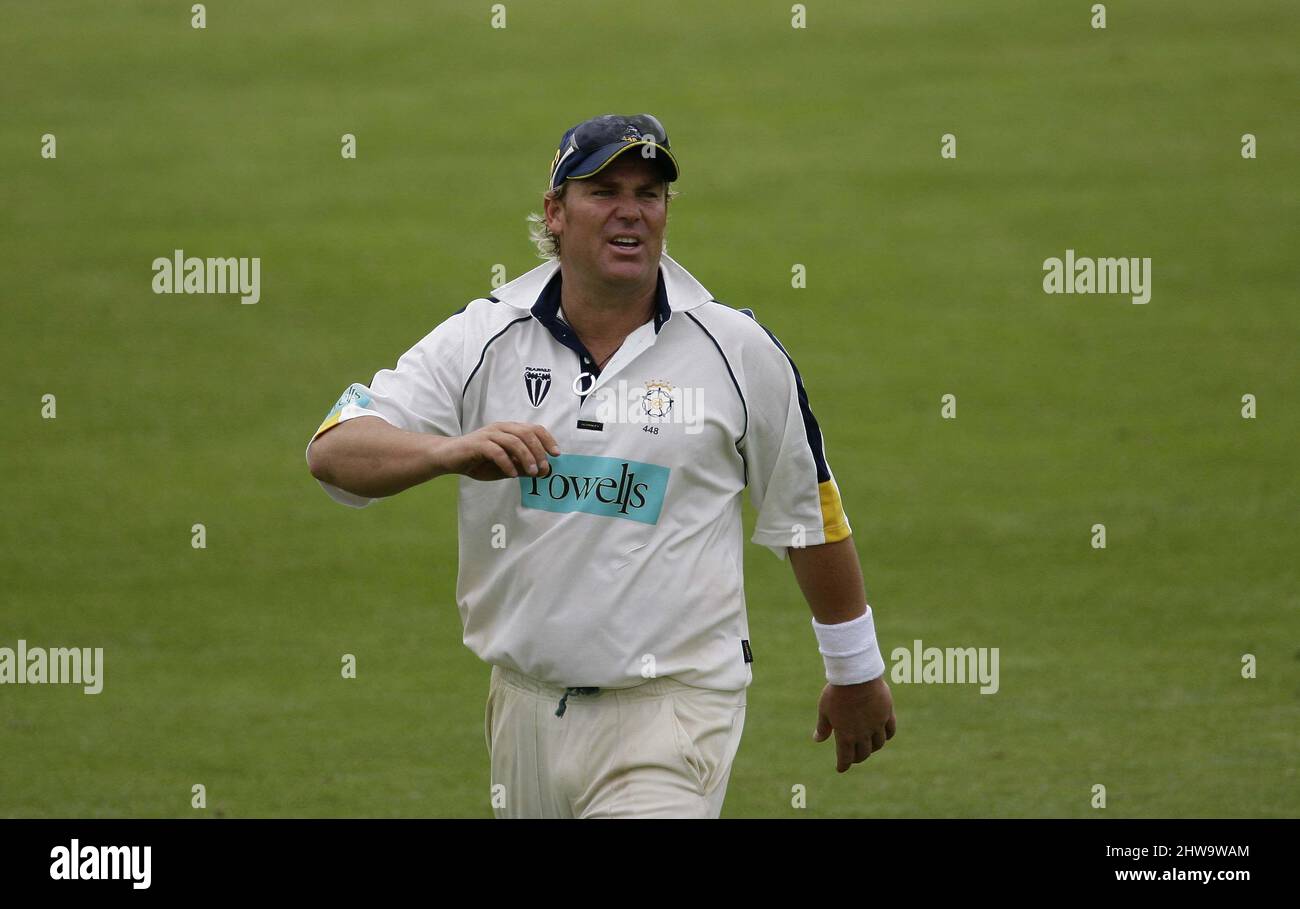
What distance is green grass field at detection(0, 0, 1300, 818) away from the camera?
34.7 ft

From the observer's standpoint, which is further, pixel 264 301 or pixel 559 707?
pixel 264 301

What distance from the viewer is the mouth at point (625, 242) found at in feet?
17.3

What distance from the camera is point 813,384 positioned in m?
18.6

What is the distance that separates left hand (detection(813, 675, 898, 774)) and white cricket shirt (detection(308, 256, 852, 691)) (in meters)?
0.39

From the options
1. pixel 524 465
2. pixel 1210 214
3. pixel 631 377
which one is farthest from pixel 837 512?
pixel 1210 214

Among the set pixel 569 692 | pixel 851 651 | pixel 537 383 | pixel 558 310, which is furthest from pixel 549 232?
pixel 851 651

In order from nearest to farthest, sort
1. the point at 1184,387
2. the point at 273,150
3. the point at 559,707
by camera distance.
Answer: the point at 559,707 → the point at 1184,387 → the point at 273,150

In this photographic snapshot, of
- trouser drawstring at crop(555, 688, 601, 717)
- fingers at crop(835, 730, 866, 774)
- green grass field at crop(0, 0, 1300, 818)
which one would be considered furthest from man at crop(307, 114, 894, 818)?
green grass field at crop(0, 0, 1300, 818)

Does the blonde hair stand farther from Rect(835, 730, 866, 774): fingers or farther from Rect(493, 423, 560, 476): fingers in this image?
Rect(835, 730, 866, 774): fingers

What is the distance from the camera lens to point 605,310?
5379 millimetres

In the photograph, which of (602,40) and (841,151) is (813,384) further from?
(602,40)

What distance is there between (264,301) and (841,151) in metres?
8.11

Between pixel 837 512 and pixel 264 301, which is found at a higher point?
pixel 264 301

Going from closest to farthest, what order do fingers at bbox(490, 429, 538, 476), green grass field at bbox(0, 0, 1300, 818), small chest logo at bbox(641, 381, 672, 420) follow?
1. fingers at bbox(490, 429, 538, 476)
2. small chest logo at bbox(641, 381, 672, 420)
3. green grass field at bbox(0, 0, 1300, 818)
